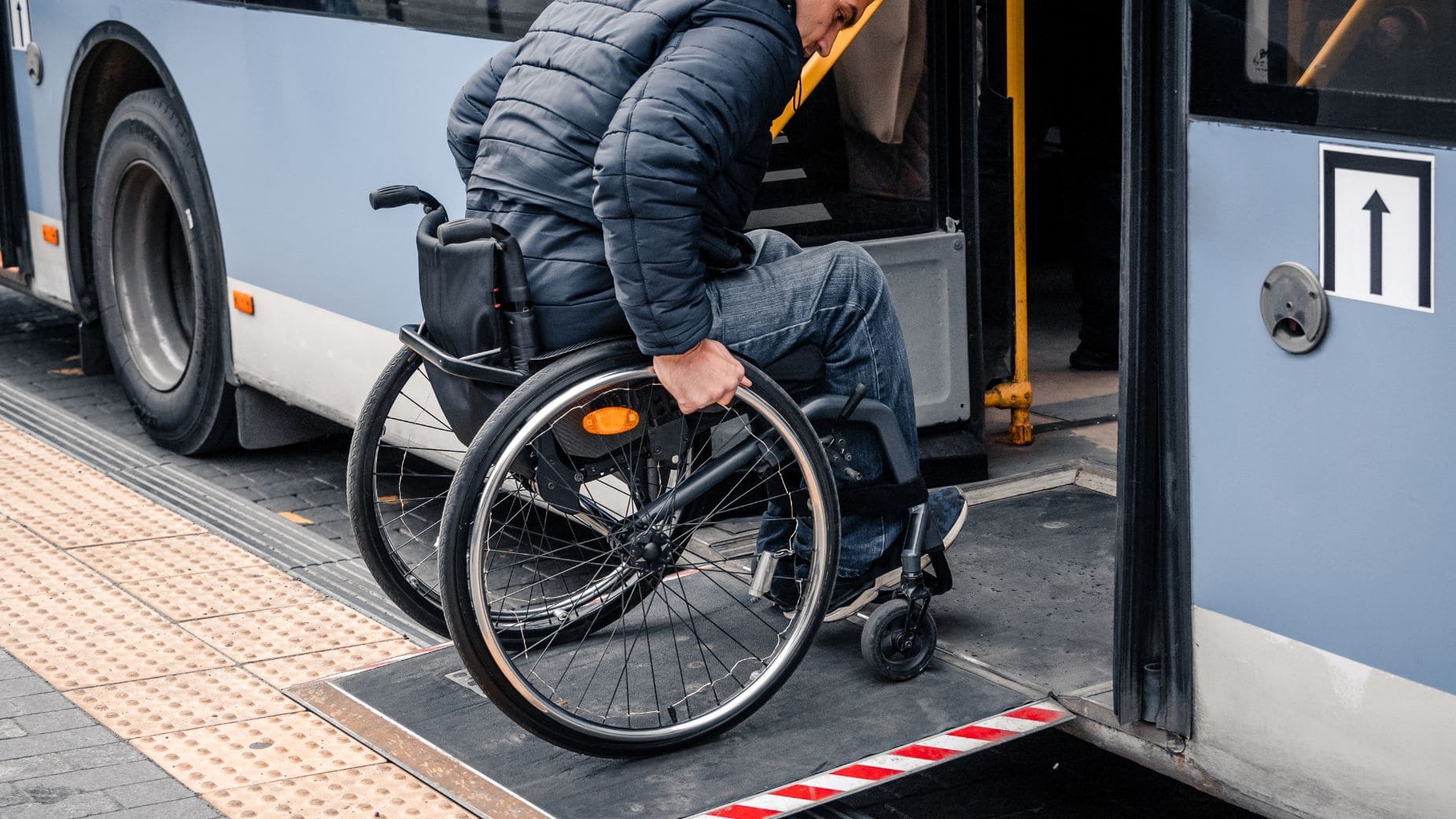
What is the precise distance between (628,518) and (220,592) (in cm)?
191

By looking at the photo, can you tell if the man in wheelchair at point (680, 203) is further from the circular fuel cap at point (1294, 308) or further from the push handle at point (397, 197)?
the circular fuel cap at point (1294, 308)

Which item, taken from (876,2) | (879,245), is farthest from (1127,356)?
(879,245)

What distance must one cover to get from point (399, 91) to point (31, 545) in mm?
1762

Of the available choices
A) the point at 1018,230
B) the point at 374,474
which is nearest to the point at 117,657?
the point at 374,474

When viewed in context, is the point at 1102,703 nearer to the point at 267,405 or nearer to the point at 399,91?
the point at 399,91

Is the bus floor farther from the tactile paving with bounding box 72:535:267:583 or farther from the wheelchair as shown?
the tactile paving with bounding box 72:535:267:583

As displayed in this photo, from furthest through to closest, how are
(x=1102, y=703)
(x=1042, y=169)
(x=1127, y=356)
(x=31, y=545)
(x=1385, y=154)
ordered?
(x=1042, y=169), (x=31, y=545), (x=1102, y=703), (x=1127, y=356), (x=1385, y=154)

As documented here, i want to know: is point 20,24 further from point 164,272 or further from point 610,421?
point 610,421

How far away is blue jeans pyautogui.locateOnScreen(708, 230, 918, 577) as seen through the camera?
3.33m

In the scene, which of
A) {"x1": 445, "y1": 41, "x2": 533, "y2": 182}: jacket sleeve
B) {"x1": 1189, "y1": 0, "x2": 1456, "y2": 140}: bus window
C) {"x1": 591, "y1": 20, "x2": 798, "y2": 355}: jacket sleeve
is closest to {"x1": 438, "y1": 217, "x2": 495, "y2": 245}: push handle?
{"x1": 591, "y1": 20, "x2": 798, "y2": 355}: jacket sleeve

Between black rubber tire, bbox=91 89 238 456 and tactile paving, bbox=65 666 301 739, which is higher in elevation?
black rubber tire, bbox=91 89 238 456

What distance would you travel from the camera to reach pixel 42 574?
4.79 metres

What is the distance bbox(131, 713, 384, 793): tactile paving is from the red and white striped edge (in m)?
0.97

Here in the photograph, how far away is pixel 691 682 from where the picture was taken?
3.57m
